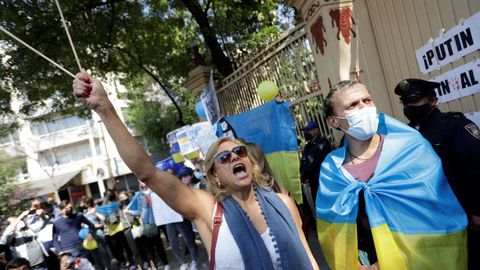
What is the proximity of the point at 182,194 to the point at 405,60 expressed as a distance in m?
2.62

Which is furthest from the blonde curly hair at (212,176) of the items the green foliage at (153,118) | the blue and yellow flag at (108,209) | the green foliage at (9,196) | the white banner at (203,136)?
the green foliage at (153,118)

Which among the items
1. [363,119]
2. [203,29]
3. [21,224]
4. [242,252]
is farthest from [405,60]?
[21,224]

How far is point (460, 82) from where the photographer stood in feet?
9.46

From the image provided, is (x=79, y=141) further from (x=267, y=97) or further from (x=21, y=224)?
(x=267, y=97)

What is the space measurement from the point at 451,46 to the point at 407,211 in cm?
154

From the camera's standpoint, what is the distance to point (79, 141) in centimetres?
3372

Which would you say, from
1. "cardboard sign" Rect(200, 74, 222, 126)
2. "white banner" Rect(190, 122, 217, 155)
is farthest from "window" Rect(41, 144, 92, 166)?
"cardboard sign" Rect(200, 74, 222, 126)

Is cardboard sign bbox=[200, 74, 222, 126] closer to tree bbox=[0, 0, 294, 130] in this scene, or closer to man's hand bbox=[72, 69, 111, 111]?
tree bbox=[0, 0, 294, 130]

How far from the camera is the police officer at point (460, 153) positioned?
2186 millimetres

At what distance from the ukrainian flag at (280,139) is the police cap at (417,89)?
6.25 feet

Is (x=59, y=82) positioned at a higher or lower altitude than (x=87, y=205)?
higher

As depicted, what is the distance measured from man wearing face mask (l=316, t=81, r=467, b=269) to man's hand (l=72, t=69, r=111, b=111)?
1439 mm

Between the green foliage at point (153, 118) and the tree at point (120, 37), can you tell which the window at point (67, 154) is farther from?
the tree at point (120, 37)

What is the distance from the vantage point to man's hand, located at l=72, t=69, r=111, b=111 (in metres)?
1.76
